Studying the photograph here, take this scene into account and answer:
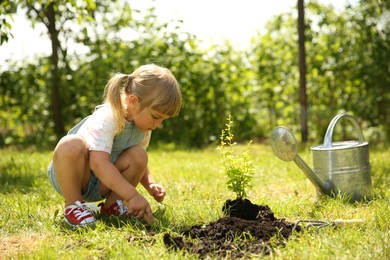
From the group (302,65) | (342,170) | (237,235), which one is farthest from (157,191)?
(302,65)

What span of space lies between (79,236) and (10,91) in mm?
5444

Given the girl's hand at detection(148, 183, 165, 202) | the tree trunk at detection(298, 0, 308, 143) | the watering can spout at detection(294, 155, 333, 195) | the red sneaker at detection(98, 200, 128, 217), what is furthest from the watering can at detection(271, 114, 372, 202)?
the tree trunk at detection(298, 0, 308, 143)

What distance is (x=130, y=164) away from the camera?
292cm

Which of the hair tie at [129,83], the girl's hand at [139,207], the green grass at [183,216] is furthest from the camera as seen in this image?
the hair tie at [129,83]

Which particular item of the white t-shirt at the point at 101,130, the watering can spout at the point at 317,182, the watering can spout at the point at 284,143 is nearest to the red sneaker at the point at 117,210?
the white t-shirt at the point at 101,130

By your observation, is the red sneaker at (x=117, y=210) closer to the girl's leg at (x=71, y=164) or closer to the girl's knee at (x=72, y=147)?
the girl's leg at (x=71, y=164)

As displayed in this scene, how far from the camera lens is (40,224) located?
2.78 metres

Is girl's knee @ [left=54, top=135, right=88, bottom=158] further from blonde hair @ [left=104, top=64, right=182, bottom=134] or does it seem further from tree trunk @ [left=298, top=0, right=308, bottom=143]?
tree trunk @ [left=298, top=0, right=308, bottom=143]

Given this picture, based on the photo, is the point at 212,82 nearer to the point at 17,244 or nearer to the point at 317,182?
the point at 317,182

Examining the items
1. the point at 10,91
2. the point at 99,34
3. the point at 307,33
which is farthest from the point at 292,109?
the point at 10,91

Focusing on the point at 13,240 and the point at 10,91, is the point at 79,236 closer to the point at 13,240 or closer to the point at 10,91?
the point at 13,240

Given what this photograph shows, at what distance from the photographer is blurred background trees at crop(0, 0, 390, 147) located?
266 inches

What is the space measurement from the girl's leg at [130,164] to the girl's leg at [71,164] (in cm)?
18

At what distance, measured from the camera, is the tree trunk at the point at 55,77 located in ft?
23.5
